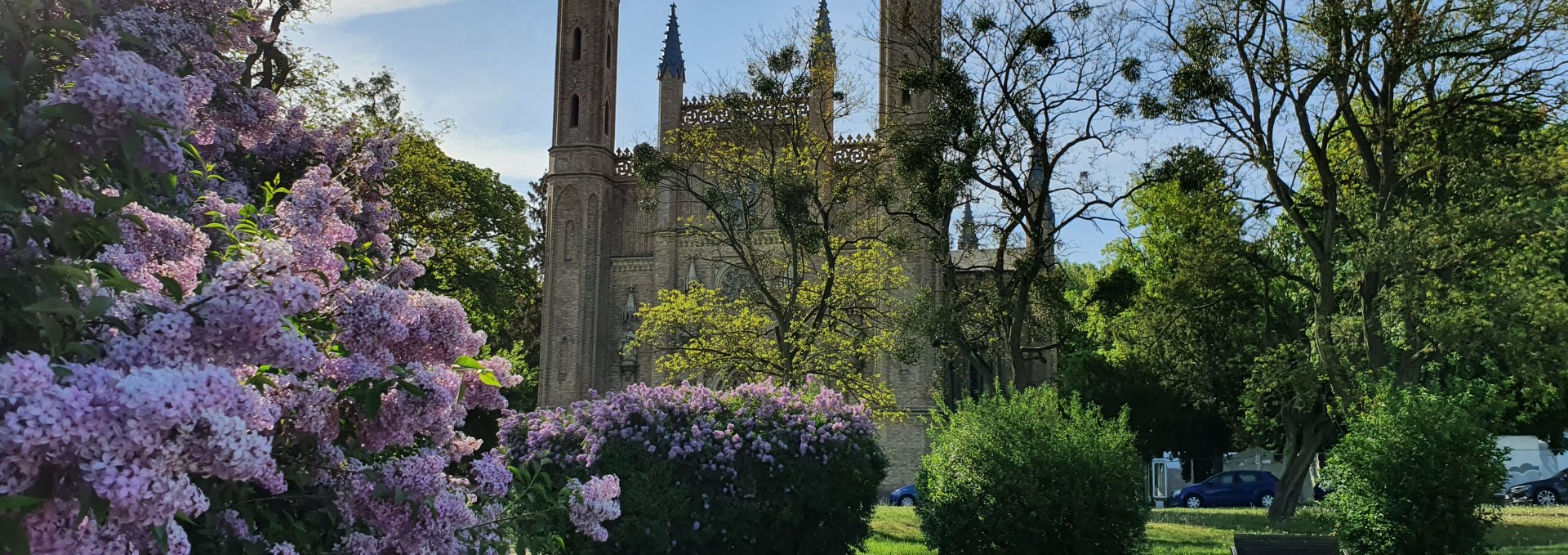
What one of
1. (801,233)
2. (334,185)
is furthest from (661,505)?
(801,233)

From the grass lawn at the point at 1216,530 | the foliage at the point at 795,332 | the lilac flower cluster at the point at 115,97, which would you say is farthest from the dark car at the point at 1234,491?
the lilac flower cluster at the point at 115,97

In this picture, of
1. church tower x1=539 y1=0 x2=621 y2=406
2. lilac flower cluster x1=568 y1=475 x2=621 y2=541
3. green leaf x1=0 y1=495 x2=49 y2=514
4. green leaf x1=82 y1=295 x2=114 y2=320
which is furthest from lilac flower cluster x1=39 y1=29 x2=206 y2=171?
church tower x1=539 y1=0 x2=621 y2=406

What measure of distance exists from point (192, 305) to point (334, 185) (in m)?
1.68

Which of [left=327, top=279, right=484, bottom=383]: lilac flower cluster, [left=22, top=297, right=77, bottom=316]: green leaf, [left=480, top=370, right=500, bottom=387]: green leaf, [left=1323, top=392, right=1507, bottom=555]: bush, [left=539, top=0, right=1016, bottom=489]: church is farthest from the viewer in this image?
[left=539, top=0, right=1016, bottom=489]: church

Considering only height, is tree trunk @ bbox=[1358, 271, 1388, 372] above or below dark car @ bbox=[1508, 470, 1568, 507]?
above

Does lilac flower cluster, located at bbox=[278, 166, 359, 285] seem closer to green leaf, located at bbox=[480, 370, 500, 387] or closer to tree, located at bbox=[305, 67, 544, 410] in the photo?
green leaf, located at bbox=[480, 370, 500, 387]

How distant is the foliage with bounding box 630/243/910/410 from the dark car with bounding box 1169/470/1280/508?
1331 cm

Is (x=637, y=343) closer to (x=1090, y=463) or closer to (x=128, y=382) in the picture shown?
(x=1090, y=463)

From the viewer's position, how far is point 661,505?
9.79 m

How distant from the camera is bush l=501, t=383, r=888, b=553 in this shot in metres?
9.78

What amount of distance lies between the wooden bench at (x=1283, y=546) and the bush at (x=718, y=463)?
344 centimetres

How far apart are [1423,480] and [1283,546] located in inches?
134

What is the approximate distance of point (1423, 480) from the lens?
40.4 feet

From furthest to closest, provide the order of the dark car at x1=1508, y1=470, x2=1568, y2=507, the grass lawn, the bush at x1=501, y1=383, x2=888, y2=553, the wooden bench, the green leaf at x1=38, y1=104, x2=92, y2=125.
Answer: the dark car at x1=1508, y1=470, x2=1568, y2=507 → the grass lawn → the wooden bench → the bush at x1=501, y1=383, x2=888, y2=553 → the green leaf at x1=38, y1=104, x2=92, y2=125
